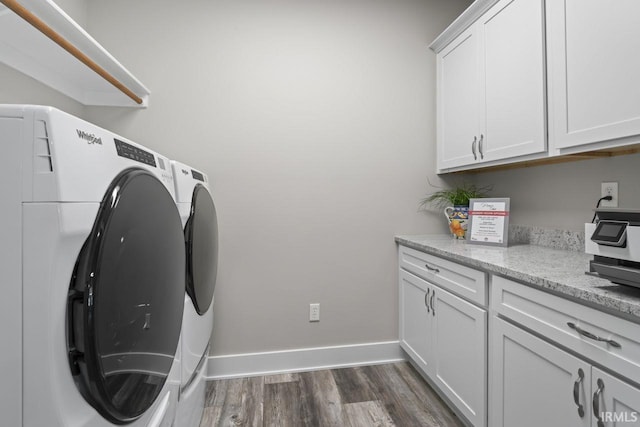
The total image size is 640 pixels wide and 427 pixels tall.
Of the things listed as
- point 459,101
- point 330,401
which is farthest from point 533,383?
point 459,101

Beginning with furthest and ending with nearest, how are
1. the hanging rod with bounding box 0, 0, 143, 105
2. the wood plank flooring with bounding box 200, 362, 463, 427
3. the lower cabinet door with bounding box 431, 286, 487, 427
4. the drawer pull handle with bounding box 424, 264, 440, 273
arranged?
the drawer pull handle with bounding box 424, 264, 440, 273 < the wood plank flooring with bounding box 200, 362, 463, 427 < the lower cabinet door with bounding box 431, 286, 487, 427 < the hanging rod with bounding box 0, 0, 143, 105

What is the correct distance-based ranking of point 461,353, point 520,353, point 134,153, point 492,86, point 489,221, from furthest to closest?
point 489,221, point 492,86, point 461,353, point 520,353, point 134,153

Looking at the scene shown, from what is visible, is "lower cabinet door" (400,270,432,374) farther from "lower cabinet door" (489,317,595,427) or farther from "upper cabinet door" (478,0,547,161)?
"upper cabinet door" (478,0,547,161)

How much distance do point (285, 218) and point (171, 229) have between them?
1.20 m

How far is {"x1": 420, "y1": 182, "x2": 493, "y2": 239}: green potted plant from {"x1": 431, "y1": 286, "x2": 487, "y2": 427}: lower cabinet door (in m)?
0.54

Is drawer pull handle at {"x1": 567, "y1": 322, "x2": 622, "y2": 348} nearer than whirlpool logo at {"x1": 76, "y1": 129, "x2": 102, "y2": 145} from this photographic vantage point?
No

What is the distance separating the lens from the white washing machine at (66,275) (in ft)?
1.66

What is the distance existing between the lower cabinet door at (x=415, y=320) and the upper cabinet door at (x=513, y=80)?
0.88 m

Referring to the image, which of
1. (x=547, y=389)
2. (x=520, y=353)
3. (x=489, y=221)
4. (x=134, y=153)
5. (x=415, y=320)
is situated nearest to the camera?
(x=134, y=153)

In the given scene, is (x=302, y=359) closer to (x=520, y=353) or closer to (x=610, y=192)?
(x=520, y=353)

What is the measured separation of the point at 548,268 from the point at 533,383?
16.2 inches

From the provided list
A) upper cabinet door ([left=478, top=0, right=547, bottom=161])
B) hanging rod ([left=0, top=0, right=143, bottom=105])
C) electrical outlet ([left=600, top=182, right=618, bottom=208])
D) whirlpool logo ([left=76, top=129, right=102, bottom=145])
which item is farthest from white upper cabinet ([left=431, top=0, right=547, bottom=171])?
hanging rod ([left=0, top=0, right=143, bottom=105])

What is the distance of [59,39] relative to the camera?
3.95 feet

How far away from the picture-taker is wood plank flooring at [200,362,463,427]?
1.59 metres
